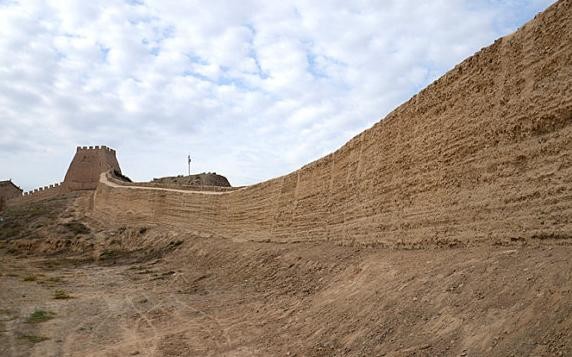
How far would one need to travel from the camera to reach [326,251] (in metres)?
10.3

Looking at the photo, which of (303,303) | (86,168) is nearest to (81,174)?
(86,168)

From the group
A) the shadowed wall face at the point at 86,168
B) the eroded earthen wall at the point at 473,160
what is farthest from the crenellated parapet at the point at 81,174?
the eroded earthen wall at the point at 473,160

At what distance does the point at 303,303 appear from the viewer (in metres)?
8.46

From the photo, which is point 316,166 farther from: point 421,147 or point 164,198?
point 164,198

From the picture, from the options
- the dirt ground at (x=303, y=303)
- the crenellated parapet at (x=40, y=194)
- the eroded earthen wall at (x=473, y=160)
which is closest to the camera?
the dirt ground at (x=303, y=303)

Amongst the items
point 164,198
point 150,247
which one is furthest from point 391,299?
point 164,198

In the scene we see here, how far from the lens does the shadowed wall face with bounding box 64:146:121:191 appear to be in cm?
4253

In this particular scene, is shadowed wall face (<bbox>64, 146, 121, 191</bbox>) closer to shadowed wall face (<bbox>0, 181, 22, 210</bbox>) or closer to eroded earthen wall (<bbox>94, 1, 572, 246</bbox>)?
shadowed wall face (<bbox>0, 181, 22, 210</bbox>)

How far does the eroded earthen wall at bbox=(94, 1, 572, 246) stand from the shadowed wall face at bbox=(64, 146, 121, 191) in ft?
116

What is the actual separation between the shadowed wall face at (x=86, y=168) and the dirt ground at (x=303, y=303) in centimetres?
2628

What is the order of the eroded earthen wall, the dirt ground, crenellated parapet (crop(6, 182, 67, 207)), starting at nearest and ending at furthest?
1. the dirt ground
2. the eroded earthen wall
3. crenellated parapet (crop(6, 182, 67, 207))

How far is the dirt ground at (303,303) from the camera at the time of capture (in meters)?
4.38

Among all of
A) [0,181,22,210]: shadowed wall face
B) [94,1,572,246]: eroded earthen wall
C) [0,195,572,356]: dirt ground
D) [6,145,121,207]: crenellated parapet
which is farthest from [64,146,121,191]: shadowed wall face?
[94,1,572,246]: eroded earthen wall

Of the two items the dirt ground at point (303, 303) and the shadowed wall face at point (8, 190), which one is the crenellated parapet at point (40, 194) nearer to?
the shadowed wall face at point (8, 190)
